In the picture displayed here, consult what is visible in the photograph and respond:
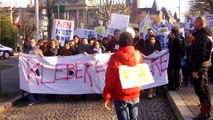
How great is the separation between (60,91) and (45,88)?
444 millimetres

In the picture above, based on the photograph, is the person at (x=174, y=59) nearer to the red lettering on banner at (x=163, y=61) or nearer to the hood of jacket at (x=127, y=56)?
the red lettering on banner at (x=163, y=61)

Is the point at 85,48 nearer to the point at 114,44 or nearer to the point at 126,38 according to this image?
the point at 114,44

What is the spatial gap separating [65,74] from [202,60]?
212 inches

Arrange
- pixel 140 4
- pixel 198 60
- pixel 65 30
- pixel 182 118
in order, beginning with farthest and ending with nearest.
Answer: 1. pixel 140 4
2. pixel 65 30
3. pixel 182 118
4. pixel 198 60

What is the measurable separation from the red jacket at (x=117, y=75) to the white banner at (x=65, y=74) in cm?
603

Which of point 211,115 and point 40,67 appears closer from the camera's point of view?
point 211,115

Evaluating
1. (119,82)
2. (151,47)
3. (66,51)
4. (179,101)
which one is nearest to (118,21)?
(66,51)

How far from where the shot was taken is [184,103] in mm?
10055

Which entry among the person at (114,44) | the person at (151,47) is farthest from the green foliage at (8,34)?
the person at (151,47)

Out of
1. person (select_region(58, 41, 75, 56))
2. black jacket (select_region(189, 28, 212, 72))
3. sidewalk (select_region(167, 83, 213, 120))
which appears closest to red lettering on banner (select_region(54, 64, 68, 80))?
person (select_region(58, 41, 75, 56))

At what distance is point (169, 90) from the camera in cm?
1258

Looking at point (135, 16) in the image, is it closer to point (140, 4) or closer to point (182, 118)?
point (140, 4)

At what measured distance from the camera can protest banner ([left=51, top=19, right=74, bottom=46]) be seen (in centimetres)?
1738

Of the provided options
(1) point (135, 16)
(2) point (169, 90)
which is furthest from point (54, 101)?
(1) point (135, 16)
